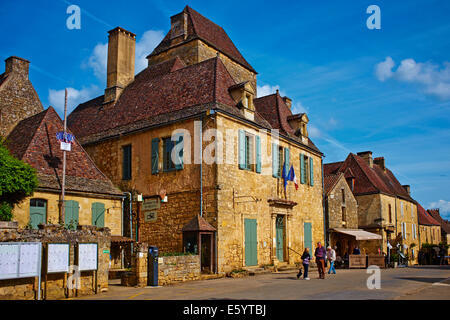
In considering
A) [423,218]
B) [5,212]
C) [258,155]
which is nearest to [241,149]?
[258,155]

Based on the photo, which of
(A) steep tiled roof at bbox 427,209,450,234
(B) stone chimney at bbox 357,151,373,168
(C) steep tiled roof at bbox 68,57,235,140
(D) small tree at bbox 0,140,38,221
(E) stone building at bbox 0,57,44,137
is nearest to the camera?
(D) small tree at bbox 0,140,38,221

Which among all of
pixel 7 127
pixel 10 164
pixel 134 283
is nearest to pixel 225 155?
pixel 134 283

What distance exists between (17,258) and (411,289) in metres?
10.2

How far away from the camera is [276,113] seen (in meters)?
24.7

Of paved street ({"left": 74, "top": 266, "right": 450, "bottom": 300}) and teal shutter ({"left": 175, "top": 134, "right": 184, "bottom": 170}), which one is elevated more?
teal shutter ({"left": 175, "top": 134, "right": 184, "bottom": 170})

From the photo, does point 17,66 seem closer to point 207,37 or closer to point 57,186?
point 57,186

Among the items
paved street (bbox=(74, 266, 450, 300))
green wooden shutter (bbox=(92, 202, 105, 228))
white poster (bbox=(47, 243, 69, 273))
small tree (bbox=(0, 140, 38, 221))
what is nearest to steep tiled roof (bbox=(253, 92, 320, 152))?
green wooden shutter (bbox=(92, 202, 105, 228))

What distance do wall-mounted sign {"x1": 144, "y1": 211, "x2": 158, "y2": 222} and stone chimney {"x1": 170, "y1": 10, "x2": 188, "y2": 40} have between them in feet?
35.9

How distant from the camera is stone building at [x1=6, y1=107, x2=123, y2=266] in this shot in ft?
58.1

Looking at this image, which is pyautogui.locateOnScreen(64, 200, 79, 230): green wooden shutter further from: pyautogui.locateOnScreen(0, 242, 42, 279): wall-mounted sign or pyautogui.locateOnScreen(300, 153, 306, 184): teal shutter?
pyautogui.locateOnScreen(300, 153, 306, 184): teal shutter

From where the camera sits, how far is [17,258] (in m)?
10.7

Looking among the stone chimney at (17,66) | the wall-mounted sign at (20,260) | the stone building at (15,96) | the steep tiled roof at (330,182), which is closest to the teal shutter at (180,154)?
the wall-mounted sign at (20,260)

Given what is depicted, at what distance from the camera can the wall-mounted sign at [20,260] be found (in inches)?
412

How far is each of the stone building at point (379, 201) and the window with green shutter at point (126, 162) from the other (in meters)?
20.4
